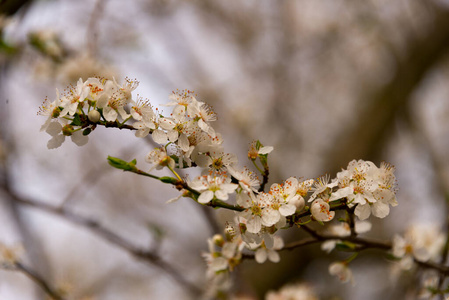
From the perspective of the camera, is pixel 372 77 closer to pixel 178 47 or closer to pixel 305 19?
pixel 305 19

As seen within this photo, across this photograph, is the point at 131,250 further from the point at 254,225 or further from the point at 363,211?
the point at 363,211

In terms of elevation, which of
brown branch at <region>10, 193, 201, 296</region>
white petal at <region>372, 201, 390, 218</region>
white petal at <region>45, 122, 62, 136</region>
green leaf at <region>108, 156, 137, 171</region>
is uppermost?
brown branch at <region>10, 193, 201, 296</region>

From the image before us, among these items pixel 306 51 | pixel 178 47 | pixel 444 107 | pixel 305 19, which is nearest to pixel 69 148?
pixel 178 47

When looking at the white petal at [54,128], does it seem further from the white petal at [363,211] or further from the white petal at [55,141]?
the white petal at [363,211]

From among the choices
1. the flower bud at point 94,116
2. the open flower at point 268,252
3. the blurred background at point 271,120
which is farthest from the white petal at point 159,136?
the blurred background at point 271,120

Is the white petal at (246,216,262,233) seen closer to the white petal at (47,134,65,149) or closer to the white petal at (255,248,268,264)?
the white petal at (255,248,268,264)

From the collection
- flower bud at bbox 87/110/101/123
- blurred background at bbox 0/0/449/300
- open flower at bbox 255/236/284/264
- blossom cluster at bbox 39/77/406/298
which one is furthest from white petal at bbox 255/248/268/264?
blurred background at bbox 0/0/449/300
